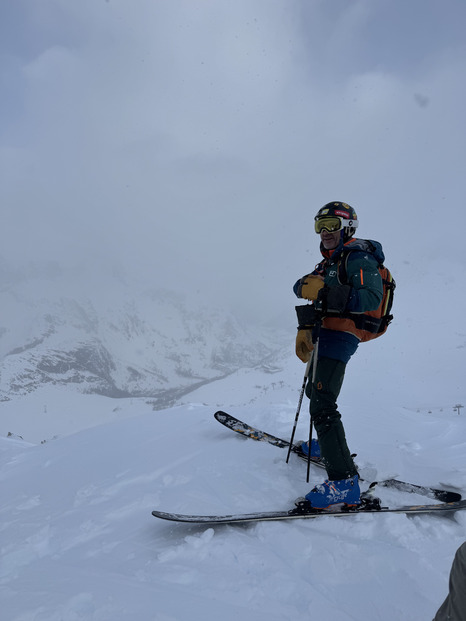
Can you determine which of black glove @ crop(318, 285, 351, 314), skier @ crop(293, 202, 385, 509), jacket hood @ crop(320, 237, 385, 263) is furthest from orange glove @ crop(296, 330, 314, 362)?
jacket hood @ crop(320, 237, 385, 263)

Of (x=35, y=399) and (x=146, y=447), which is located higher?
(x=146, y=447)

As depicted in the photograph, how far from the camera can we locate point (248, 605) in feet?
7.32

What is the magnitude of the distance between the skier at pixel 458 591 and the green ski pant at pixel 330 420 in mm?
2518

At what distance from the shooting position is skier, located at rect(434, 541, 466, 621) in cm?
121

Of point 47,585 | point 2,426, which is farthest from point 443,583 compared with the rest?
point 2,426

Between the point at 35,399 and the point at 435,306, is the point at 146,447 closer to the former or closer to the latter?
the point at 435,306

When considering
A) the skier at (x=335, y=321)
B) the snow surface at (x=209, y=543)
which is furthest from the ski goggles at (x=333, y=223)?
the snow surface at (x=209, y=543)

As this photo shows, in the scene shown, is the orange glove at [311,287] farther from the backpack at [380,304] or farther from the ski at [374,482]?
the ski at [374,482]

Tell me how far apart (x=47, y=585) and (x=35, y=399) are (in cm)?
20099

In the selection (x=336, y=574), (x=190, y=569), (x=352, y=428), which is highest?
(x=352, y=428)

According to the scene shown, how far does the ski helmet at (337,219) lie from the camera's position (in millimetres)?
4305

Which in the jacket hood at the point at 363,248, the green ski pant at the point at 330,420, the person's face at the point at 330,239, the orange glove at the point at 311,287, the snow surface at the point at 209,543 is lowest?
the snow surface at the point at 209,543

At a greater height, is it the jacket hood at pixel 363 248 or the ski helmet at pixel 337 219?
the ski helmet at pixel 337 219

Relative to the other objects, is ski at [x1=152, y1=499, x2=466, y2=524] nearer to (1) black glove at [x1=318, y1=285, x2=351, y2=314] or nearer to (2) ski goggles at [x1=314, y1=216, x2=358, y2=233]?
(1) black glove at [x1=318, y1=285, x2=351, y2=314]
